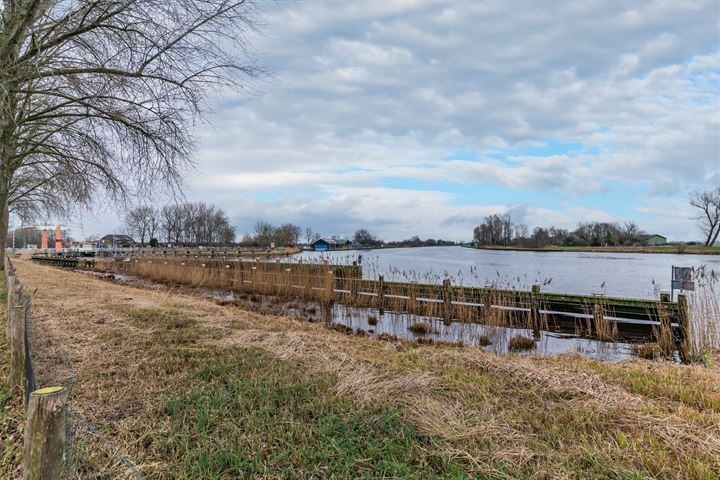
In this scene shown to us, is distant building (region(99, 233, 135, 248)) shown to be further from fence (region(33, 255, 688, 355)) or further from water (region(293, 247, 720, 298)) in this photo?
fence (region(33, 255, 688, 355))

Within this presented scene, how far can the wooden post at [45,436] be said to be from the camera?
5.71 ft

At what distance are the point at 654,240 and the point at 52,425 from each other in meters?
107

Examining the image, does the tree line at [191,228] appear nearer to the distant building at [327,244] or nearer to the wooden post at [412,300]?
the distant building at [327,244]

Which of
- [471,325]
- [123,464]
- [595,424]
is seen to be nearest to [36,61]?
[123,464]

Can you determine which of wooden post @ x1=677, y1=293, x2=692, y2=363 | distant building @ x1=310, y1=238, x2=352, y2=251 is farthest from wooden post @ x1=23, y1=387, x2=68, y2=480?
distant building @ x1=310, y1=238, x2=352, y2=251

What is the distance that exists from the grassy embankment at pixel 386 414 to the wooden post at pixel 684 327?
126 inches

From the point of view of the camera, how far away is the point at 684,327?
27.9 feet

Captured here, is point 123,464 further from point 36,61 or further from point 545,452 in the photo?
point 36,61

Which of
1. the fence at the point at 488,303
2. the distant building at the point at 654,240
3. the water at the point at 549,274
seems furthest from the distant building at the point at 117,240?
the distant building at the point at 654,240

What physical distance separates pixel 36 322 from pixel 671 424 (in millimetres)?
8711

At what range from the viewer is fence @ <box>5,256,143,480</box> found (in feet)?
5.79

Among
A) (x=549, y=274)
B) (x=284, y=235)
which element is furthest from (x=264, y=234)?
(x=549, y=274)

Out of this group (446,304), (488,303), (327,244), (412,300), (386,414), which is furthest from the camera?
(327,244)

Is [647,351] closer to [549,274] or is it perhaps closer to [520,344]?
[520,344]
